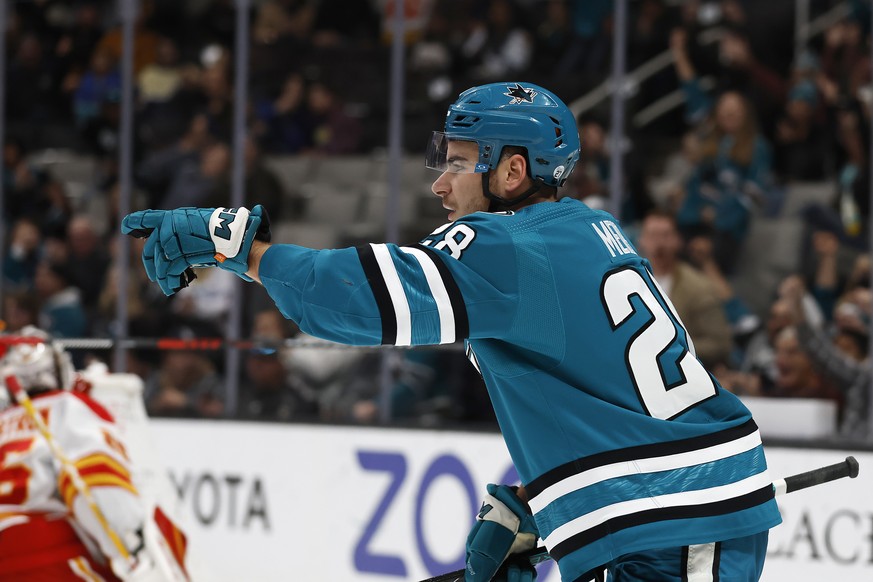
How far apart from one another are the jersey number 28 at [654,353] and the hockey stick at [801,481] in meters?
0.27

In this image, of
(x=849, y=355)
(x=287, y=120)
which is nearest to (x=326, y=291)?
(x=849, y=355)

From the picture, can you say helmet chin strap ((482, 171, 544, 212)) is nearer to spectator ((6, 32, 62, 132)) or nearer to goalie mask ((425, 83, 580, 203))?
goalie mask ((425, 83, 580, 203))

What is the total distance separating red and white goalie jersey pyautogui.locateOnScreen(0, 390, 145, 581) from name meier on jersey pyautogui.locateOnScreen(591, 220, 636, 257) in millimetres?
1738

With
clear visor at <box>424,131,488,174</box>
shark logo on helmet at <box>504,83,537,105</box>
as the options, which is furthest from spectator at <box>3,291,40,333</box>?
shark logo on helmet at <box>504,83,537,105</box>

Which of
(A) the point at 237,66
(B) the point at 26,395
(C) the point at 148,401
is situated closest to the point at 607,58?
(A) the point at 237,66

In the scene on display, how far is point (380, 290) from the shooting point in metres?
1.75

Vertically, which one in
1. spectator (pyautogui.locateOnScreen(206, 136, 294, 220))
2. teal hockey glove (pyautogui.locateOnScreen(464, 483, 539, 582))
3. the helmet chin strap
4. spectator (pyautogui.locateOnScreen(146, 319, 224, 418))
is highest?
the helmet chin strap

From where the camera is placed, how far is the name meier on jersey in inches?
74.8

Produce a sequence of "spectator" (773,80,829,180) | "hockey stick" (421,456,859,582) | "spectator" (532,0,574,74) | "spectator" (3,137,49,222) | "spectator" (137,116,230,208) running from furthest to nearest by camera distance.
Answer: "spectator" (3,137,49,222)
"spectator" (532,0,574,74)
"spectator" (137,116,230,208)
"spectator" (773,80,829,180)
"hockey stick" (421,456,859,582)

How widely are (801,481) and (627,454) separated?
0.42 m

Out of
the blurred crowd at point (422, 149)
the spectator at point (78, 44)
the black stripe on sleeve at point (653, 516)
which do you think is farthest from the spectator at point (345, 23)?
the black stripe on sleeve at point (653, 516)

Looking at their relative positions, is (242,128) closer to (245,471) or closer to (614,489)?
(245,471)

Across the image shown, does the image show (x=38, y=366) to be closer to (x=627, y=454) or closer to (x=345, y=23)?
(x=627, y=454)

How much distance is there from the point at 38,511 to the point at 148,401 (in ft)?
7.35
